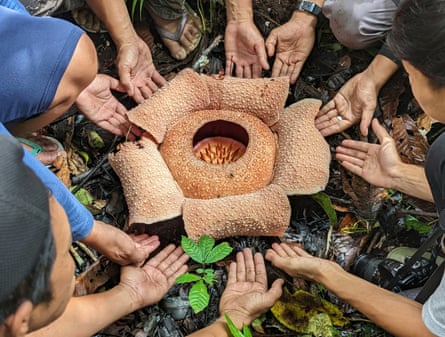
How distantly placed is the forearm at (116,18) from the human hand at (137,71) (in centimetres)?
4

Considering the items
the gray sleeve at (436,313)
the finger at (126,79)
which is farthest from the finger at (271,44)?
the gray sleeve at (436,313)

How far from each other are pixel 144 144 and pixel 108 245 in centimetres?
54

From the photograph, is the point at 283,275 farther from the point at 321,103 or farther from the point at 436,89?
the point at 436,89

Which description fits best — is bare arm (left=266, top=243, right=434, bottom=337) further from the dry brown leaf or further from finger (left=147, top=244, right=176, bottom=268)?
the dry brown leaf

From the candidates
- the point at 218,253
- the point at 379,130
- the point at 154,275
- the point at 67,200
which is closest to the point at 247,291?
the point at 218,253

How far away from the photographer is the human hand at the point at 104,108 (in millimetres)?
2654

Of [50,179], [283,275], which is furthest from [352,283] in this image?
[50,179]

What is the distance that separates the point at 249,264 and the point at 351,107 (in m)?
0.95

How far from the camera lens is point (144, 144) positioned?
8.33ft

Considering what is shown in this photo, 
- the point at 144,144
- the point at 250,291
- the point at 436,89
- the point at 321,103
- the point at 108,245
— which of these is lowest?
the point at 250,291

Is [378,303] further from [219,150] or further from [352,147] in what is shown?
[219,150]

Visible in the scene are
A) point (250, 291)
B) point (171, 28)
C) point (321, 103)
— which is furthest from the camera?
point (171, 28)

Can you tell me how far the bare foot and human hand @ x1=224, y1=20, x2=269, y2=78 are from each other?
0.23 metres

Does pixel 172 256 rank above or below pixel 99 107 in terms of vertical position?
Answer: below
